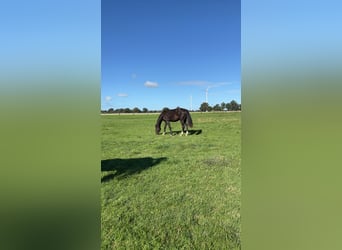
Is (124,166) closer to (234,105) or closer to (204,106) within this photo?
(204,106)

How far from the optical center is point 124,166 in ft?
10.2

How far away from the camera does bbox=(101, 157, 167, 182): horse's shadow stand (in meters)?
2.63

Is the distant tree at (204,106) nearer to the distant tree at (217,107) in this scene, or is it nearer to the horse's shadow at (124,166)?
the distant tree at (217,107)

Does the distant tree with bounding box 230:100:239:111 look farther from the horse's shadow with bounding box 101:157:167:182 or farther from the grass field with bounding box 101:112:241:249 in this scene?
the horse's shadow with bounding box 101:157:167:182

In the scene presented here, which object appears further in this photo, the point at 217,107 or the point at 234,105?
the point at 217,107

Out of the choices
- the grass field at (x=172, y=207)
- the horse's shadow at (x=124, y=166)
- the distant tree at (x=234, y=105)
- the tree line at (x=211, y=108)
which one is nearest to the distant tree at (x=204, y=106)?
the tree line at (x=211, y=108)

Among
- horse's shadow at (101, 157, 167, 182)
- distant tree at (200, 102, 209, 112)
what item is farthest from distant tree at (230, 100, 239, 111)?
horse's shadow at (101, 157, 167, 182)

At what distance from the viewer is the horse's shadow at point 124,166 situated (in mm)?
2629

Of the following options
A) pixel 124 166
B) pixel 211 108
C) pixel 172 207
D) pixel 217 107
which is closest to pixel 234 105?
pixel 217 107
